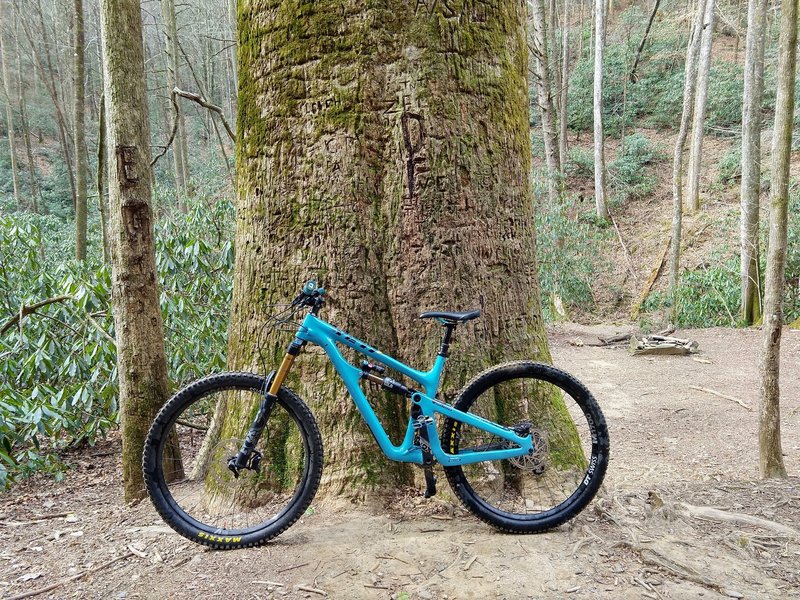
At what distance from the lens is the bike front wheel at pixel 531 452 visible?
9.52 feet

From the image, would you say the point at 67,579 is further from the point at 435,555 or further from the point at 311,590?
the point at 435,555

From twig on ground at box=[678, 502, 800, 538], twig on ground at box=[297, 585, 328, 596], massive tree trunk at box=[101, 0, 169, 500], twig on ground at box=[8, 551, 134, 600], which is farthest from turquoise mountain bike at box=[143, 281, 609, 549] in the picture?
twig on ground at box=[678, 502, 800, 538]

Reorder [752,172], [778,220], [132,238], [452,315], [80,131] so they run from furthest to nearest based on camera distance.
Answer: [752,172], [80,131], [778,220], [132,238], [452,315]

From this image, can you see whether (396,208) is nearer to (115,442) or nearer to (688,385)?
(115,442)

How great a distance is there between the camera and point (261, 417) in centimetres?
286

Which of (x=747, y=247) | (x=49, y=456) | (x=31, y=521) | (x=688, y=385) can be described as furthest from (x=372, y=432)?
(x=747, y=247)

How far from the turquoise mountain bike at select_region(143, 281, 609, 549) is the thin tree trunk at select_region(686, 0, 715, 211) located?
54.7ft

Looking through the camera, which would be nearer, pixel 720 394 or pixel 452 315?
pixel 452 315

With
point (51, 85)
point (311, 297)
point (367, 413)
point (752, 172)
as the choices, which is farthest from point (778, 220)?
point (51, 85)

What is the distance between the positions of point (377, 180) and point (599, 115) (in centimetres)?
1895

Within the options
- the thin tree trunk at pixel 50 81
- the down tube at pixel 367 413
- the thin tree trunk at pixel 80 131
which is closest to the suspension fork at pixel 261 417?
the down tube at pixel 367 413

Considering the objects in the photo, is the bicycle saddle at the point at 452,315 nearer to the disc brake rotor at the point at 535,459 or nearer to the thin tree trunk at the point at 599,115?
the disc brake rotor at the point at 535,459

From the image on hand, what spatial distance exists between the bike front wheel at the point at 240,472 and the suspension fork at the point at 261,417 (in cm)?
5

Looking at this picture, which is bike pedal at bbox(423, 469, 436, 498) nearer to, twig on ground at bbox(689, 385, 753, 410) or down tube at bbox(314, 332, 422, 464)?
down tube at bbox(314, 332, 422, 464)
